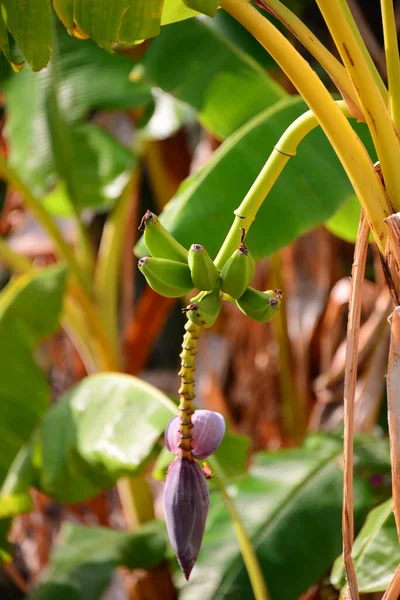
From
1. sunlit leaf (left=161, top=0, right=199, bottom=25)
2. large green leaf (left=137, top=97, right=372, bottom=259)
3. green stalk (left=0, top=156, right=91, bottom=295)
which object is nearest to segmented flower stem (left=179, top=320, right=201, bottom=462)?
sunlit leaf (left=161, top=0, right=199, bottom=25)

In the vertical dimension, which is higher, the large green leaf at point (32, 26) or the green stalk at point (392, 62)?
the large green leaf at point (32, 26)

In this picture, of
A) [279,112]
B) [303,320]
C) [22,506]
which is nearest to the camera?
[279,112]

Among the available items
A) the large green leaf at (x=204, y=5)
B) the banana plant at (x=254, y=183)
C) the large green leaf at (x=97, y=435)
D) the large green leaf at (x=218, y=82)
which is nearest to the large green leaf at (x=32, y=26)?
the banana plant at (x=254, y=183)

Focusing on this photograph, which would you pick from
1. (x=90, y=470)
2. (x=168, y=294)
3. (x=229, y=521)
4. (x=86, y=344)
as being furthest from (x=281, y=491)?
(x=168, y=294)

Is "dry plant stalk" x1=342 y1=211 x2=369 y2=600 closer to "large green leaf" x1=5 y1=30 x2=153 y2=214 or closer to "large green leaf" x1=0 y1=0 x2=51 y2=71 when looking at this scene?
"large green leaf" x1=0 y1=0 x2=51 y2=71

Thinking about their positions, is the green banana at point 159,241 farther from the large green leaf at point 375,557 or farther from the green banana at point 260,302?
the large green leaf at point 375,557

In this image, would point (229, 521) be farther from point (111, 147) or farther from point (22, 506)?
point (111, 147)
